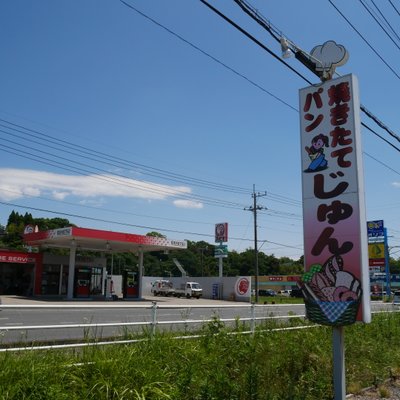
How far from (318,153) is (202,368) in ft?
12.0

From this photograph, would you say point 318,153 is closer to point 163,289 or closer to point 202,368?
point 202,368

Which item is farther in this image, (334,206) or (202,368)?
(202,368)

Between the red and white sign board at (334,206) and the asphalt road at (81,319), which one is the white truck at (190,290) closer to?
the asphalt road at (81,319)

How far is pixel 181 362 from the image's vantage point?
23.7ft

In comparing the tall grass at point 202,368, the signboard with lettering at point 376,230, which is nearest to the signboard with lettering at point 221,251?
the signboard with lettering at point 376,230

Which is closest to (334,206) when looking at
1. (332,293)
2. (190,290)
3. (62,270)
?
(332,293)

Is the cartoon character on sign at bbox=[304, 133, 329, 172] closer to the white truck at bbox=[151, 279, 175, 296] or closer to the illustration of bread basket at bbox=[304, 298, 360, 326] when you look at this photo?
the illustration of bread basket at bbox=[304, 298, 360, 326]

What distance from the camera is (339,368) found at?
686 centimetres

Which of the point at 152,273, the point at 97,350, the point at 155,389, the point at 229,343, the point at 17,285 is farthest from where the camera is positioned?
the point at 152,273

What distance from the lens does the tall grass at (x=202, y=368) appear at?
17.9 feet

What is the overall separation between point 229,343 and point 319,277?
2731mm

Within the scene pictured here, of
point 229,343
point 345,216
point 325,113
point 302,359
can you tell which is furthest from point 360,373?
point 325,113

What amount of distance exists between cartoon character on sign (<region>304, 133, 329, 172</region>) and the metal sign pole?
2357mm

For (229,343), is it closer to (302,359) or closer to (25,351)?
(302,359)
